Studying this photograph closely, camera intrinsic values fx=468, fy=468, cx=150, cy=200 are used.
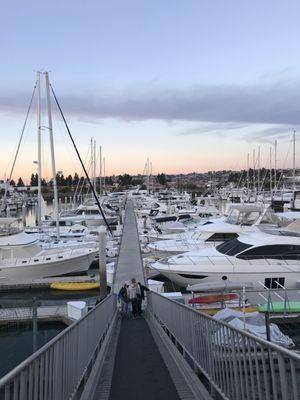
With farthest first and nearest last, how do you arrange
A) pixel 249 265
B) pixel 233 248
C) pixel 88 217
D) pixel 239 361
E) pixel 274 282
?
pixel 88 217
pixel 233 248
pixel 249 265
pixel 274 282
pixel 239 361

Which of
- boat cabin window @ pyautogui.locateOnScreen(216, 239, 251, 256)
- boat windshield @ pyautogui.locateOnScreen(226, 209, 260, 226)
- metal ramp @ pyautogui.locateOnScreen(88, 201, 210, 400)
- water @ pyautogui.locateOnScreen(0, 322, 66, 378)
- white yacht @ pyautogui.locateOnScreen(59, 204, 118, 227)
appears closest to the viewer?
metal ramp @ pyautogui.locateOnScreen(88, 201, 210, 400)

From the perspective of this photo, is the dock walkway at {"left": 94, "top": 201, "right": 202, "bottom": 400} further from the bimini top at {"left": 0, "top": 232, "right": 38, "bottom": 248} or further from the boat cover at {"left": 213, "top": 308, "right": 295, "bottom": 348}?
the bimini top at {"left": 0, "top": 232, "right": 38, "bottom": 248}

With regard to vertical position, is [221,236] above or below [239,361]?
below

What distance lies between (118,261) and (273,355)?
79.1 feet

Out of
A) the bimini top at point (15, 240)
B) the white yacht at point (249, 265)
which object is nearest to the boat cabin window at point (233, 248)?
the white yacht at point (249, 265)

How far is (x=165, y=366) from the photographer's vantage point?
8.01m

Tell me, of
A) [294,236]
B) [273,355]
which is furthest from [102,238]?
[273,355]

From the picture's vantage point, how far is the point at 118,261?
90.9ft

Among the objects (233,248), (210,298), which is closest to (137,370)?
(210,298)

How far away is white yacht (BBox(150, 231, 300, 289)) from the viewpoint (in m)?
21.3

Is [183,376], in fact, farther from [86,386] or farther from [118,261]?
[118,261]

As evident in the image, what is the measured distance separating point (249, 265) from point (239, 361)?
56.7ft

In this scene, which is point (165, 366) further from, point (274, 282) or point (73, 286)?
point (73, 286)

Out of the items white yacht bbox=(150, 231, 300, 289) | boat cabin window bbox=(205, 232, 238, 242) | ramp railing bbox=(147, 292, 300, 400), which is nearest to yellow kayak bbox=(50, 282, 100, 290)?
white yacht bbox=(150, 231, 300, 289)
